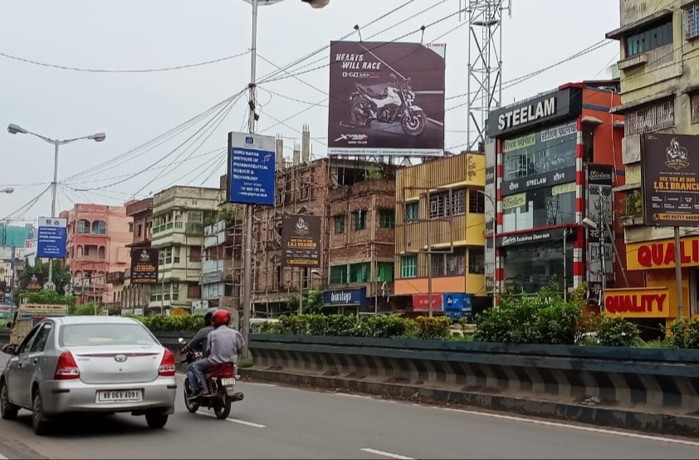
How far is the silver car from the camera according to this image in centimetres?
1061

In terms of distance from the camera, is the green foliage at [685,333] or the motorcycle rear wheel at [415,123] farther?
the motorcycle rear wheel at [415,123]

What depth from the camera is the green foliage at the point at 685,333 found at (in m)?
12.1

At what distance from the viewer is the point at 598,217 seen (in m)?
39.2

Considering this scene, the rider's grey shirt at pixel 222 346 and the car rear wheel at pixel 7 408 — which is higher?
the rider's grey shirt at pixel 222 346

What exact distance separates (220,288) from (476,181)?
29569 mm

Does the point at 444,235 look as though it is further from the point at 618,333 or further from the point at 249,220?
the point at 618,333

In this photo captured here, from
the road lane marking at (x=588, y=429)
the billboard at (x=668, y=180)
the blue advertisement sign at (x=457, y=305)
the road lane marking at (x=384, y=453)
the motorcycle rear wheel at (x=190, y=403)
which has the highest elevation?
the billboard at (x=668, y=180)

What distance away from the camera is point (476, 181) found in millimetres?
47125

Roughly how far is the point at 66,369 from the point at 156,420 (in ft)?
5.51

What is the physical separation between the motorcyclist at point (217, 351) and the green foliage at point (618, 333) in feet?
18.8

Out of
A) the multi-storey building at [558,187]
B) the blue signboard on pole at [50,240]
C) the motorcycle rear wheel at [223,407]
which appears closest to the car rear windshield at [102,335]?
the motorcycle rear wheel at [223,407]

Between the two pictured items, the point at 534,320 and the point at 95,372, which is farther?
the point at 534,320

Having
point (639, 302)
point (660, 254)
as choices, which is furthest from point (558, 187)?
point (660, 254)

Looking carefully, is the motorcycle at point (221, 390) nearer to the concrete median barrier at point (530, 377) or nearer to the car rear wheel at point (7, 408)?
the car rear wheel at point (7, 408)
